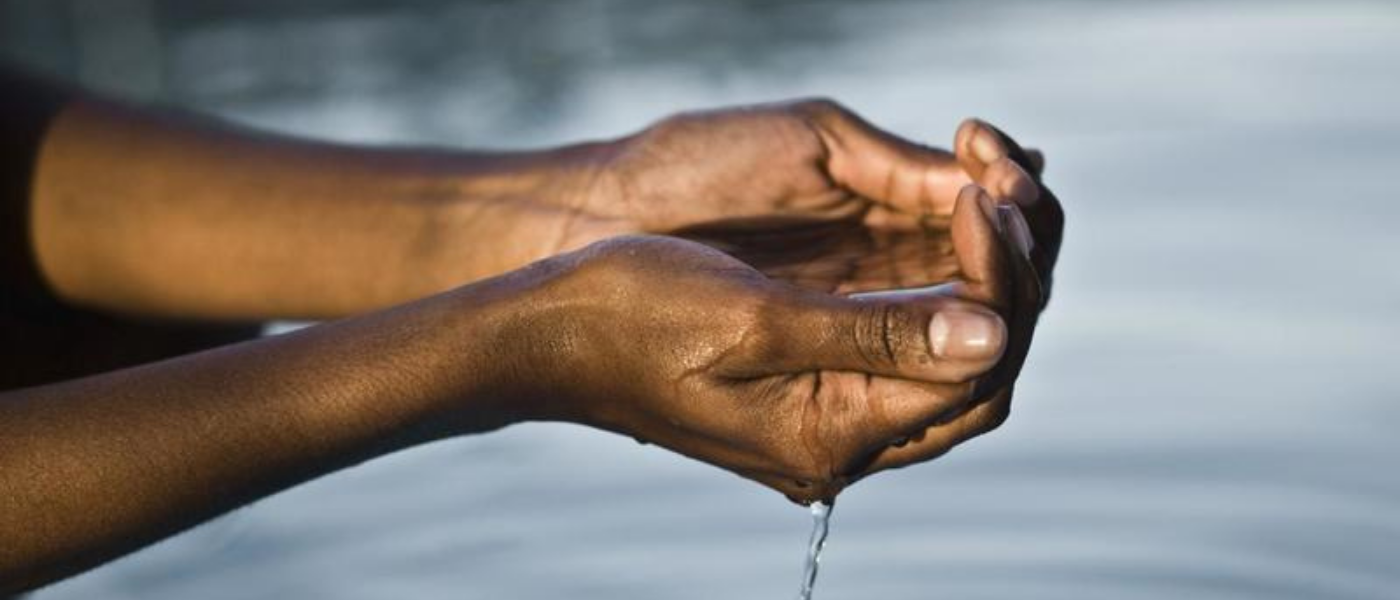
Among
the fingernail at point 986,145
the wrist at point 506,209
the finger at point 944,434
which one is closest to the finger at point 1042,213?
the fingernail at point 986,145

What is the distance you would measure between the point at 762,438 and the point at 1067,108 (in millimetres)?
2175

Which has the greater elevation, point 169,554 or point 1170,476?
point 1170,476

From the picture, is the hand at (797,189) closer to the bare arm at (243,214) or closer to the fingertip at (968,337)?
the bare arm at (243,214)

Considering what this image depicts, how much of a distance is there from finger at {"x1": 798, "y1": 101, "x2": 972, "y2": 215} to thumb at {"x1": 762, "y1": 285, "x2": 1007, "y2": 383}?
33 cm

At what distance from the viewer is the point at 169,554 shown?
6.40 feet

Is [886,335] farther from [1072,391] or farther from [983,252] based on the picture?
[1072,391]

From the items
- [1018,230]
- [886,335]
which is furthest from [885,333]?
[1018,230]

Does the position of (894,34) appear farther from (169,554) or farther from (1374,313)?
(169,554)

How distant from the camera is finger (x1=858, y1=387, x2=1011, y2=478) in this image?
1339 millimetres

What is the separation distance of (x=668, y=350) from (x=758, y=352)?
0.06 metres

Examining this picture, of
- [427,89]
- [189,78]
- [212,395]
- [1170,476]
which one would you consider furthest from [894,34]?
[212,395]

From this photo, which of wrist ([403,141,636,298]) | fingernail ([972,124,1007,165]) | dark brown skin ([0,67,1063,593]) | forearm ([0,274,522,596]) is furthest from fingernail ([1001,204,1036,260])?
wrist ([403,141,636,298])

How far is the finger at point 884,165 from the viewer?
160 centimetres

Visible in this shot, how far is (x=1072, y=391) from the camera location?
86.4 inches
